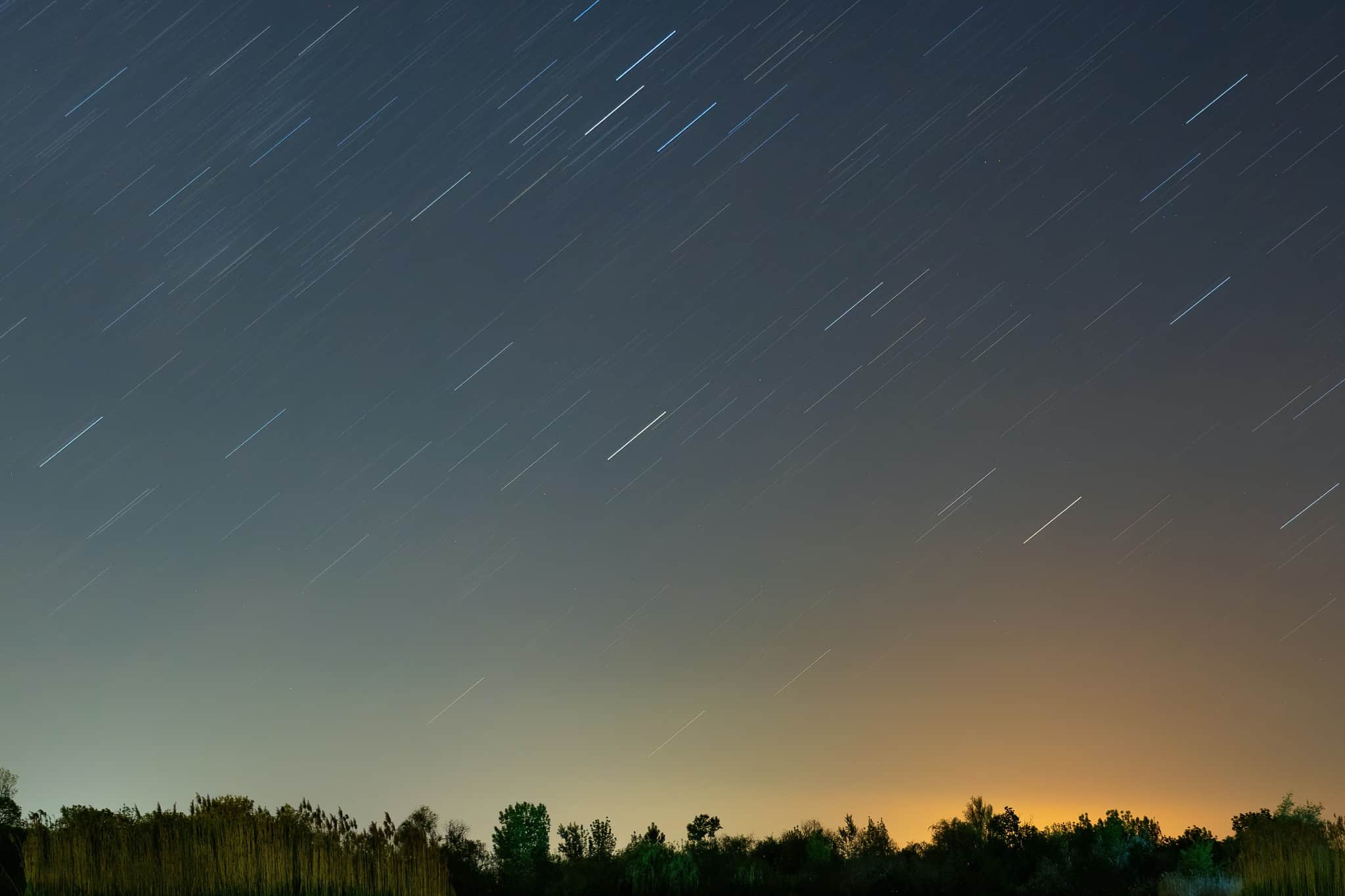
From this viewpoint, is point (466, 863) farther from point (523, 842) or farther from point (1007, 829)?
point (1007, 829)

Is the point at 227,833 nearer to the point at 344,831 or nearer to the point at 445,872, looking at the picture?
the point at 344,831

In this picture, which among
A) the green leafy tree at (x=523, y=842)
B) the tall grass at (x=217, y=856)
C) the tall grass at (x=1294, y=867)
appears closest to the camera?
the tall grass at (x=217, y=856)

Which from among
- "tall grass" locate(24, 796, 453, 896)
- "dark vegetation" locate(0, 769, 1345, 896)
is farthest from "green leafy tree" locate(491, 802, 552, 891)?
"tall grass" locate(24, 796, 453, 896)

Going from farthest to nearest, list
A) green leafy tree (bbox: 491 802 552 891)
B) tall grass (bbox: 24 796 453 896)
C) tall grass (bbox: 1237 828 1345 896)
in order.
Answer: green leafy tree (bbox: 491 802 552 891), tall grass (bbox: 1237 828 1345 896), tall grass (bbox: 24 796 453 896)

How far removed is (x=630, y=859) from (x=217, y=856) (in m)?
13.5

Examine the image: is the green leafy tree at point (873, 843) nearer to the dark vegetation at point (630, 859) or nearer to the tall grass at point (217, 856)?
the dark vegetation at point (630, 859)

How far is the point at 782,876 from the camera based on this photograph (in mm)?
26312

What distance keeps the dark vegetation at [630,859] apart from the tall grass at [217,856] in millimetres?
19

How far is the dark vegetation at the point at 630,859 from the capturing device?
1481cm

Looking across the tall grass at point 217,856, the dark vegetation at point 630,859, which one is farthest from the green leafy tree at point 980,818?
the tall grass at point 217,856

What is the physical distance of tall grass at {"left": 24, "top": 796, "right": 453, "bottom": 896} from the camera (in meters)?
14.7

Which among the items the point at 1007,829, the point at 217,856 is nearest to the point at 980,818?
the point at 1007,829

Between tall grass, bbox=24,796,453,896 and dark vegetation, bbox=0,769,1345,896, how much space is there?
0.7 inches

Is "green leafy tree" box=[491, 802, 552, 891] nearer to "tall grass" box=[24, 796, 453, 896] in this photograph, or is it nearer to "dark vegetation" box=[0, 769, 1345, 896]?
"dark vegetation" box=[0, 769, 1345, 896]
